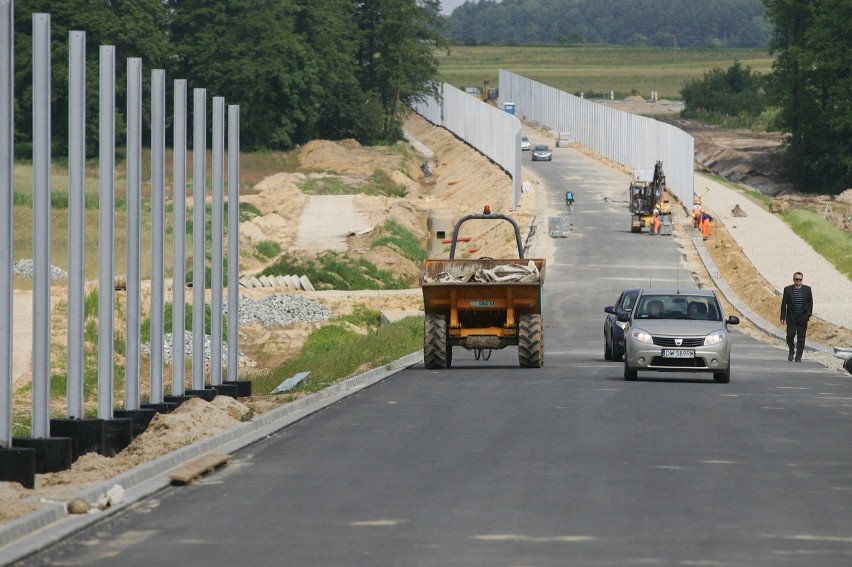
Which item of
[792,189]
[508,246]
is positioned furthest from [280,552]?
[792,189]

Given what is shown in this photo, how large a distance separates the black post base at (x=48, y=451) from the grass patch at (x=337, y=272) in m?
45.2

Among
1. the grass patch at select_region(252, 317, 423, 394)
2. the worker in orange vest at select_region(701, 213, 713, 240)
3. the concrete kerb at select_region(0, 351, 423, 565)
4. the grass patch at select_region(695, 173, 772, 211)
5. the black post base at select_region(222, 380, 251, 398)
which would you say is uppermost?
the grass patch at select_region(695, 173, 772, 211)

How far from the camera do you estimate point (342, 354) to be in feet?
124

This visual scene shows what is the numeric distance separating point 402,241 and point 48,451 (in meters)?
58.6

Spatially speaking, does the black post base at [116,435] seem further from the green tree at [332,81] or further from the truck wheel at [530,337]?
the green tree at [332,81]

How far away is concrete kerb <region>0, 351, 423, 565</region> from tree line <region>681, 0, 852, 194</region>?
9102 cm

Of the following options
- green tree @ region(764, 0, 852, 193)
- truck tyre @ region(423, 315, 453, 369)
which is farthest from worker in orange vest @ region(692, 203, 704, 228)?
truck tyre @ region(423, 315, 453, 369)

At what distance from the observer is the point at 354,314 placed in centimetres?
5288

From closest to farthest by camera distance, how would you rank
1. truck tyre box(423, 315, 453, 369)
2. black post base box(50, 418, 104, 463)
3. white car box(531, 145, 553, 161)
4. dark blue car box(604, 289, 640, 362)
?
black post base box(50, 418, 104, 463)
truck tyre box(423, 315, 453, 369)
dark blue car box(604, 289, 640, 362)
white car box(531, 145, 553, 161)

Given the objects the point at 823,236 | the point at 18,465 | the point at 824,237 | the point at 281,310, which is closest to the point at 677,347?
the point at 18,465

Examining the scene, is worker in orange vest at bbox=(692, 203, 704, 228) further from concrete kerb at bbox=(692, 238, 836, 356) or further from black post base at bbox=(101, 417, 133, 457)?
black post base at bbox=(101, 417, 133, 457)

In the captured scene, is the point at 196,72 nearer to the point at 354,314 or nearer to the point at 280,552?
Result: the point at 354,314

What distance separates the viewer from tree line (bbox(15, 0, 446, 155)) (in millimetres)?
104688

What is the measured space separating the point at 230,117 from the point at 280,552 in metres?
15.4
